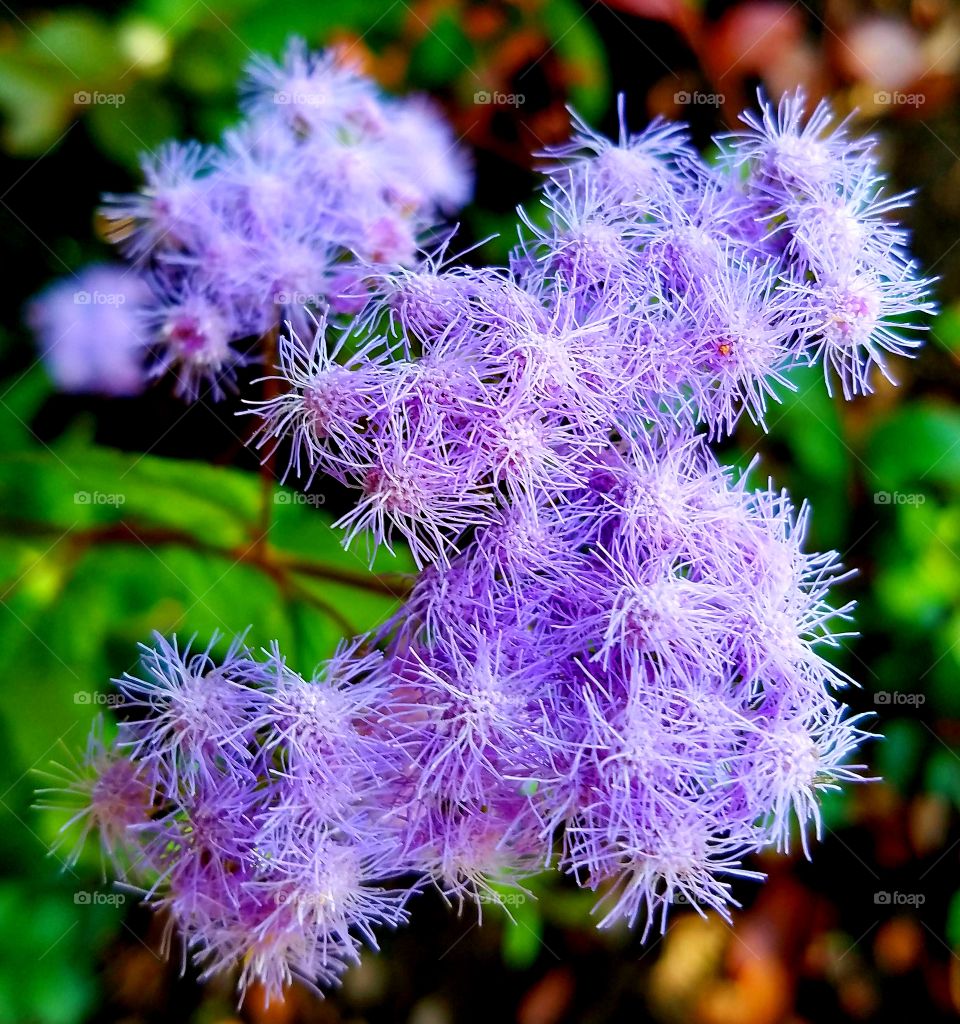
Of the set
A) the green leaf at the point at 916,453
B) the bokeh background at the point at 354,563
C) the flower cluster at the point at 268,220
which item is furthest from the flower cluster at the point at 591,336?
the green leaf at the point at 916,453

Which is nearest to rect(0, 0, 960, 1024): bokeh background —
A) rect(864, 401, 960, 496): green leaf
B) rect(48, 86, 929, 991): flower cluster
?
rect(864, 401, 960, 496): green leaf

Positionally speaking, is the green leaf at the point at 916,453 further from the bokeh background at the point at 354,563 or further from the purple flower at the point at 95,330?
the purple flower at the point at 95,330

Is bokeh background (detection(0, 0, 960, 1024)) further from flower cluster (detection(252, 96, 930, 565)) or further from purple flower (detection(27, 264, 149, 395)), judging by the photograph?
flower cluster (detection(252, 96, 930, 565))

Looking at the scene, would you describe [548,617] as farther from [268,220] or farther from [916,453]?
[916,453]

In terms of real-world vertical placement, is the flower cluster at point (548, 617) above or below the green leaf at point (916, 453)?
below

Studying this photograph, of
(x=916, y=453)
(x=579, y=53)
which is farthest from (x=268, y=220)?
(x=916, y=453)
